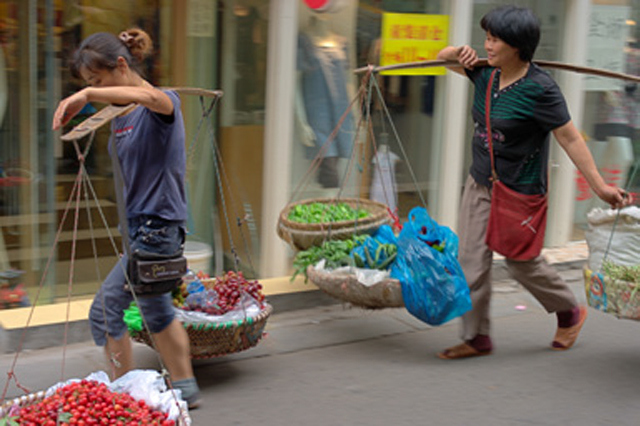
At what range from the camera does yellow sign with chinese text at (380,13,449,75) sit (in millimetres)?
6195

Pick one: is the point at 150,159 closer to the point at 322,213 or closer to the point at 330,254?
the point at 330,254

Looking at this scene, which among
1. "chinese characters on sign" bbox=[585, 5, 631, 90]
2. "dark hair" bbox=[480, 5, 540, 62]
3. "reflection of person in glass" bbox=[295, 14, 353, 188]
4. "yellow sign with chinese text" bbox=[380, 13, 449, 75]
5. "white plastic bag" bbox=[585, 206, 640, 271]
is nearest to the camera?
"dark hair" bbox=[480, 5, 540, 62]

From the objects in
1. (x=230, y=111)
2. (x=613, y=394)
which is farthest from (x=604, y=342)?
(x=230, y=111)

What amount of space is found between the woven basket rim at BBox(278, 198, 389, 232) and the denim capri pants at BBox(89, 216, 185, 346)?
1.50 metres

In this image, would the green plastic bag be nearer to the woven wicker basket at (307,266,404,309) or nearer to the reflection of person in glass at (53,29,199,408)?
the reflection of person in glass at (53,29,199,408)

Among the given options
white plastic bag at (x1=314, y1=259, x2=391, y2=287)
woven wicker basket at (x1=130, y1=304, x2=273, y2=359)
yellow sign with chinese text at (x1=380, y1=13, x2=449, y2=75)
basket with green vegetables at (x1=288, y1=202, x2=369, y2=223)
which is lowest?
woven wicker basket at (x1=130, y1=304, x2=273, y2=359)

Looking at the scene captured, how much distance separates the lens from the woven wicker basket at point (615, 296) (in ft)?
13.9

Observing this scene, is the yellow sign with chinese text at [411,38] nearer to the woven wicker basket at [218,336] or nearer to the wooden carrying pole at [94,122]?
the woven wicker basket at [218,336]

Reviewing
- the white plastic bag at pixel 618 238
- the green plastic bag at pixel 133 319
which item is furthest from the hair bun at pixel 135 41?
the white plastic bag at pixel 618 238

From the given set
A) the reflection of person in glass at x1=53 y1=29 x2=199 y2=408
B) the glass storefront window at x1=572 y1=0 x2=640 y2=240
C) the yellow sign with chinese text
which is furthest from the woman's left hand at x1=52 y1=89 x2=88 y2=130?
the glass storefront window at x1=572 y1=0 x2=640 y2=240

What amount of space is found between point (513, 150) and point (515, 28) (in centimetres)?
62

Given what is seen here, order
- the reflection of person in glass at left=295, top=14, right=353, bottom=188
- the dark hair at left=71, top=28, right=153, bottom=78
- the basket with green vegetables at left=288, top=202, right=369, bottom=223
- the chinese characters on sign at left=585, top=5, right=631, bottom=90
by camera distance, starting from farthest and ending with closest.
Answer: the chinese characters on sign at left=585, top=5, right=631, bottom=90
the reflection of person in glass at left=295, top=14, right=353, bottom=188
the basket with green vegetables at left=288, top=202, right=369, bottom=223
the dark hair at left=71, top=28, right=153, bottom=78

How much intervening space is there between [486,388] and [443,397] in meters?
0.27

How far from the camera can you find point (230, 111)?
5.94m
